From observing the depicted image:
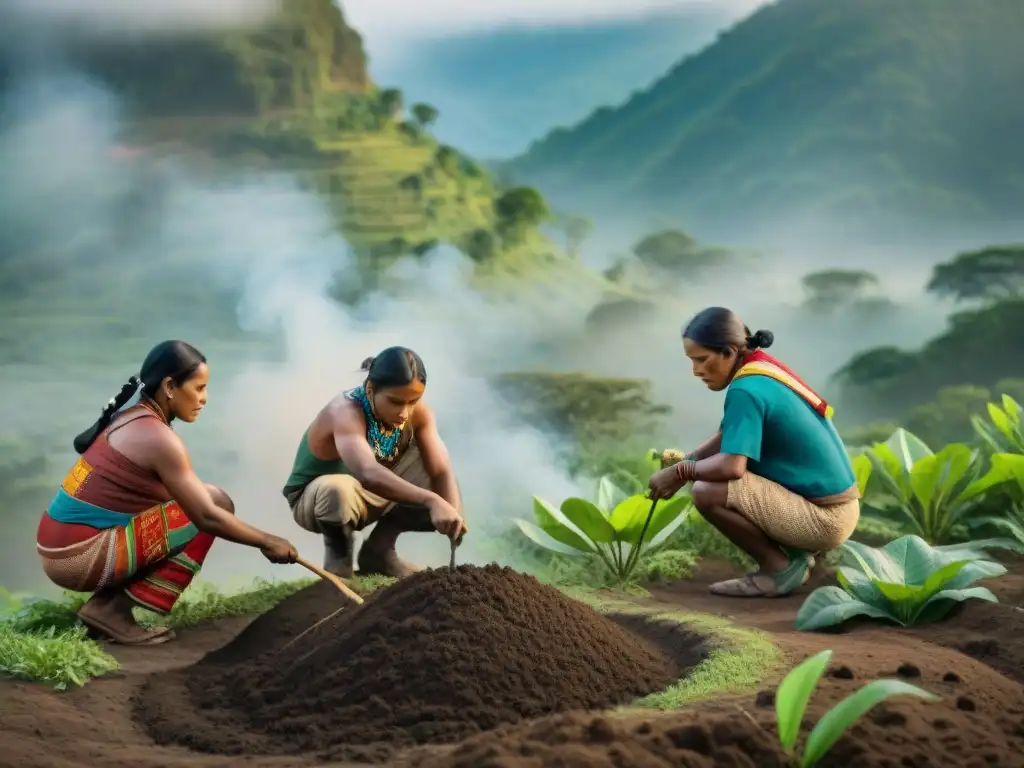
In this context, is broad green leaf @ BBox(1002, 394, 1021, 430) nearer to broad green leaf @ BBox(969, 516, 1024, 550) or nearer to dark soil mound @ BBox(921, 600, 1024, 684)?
broad green leaf @ BBox(969, 516, 1024, 550)

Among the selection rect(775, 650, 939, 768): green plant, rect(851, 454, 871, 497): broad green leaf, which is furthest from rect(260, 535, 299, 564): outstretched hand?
rect(851, 454, 871, 497): broad green leaf

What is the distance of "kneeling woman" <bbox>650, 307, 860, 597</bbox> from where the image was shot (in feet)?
13.9

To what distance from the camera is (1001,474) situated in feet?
16.4

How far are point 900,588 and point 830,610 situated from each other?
0.78ft

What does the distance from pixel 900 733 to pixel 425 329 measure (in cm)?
608

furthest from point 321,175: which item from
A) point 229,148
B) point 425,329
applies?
point 425,329

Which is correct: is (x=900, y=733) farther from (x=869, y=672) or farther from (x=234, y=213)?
(x=234, y=213)

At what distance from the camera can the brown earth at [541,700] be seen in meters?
2.43

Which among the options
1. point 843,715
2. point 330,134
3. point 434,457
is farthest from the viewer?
point 330,134

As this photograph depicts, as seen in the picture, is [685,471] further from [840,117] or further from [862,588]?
[840,117]

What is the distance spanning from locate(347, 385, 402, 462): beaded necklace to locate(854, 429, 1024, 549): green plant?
6.94 ft

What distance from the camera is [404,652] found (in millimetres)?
3135

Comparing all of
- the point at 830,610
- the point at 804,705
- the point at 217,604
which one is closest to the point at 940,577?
the point at 830,610

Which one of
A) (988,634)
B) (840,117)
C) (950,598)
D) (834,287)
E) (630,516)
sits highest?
(840,117)
